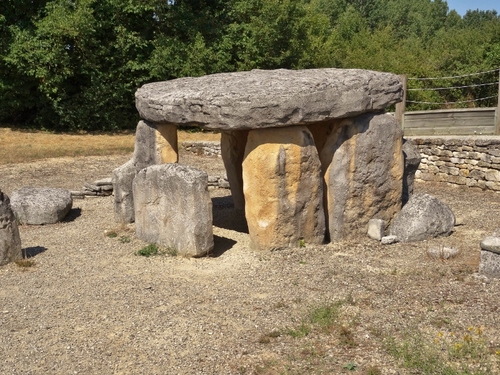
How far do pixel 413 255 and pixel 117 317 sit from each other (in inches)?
164

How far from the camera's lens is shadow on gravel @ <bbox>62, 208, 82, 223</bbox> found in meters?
11.6

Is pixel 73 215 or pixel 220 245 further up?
pixel 73 215

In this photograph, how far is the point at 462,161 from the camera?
527 inches

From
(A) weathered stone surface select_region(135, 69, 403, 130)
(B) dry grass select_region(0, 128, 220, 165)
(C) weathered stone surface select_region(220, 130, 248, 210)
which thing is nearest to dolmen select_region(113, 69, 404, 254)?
(A) weathered stone surface select_region(135, 69, 403, 130)

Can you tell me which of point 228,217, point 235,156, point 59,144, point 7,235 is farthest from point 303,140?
point 59,144

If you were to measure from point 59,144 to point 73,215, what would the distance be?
764 centimetres

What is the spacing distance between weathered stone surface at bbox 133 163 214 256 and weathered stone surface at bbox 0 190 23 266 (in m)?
1.77

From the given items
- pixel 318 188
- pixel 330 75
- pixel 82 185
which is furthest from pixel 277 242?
pixel 82 185

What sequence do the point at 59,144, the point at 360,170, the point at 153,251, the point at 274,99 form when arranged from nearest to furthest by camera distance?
the point at 274,99 → the point at 153,251 → the point at 360,170 → the point at 59,144

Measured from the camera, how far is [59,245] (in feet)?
32.0

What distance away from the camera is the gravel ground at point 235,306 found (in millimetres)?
5848

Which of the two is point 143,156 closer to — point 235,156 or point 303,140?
point 235,156

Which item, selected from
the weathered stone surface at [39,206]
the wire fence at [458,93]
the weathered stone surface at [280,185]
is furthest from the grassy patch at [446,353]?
the wire fence at [458,93]

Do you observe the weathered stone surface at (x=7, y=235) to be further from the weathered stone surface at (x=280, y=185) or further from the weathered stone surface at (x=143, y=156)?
the weathered stone surface at (x=280, y=185)
